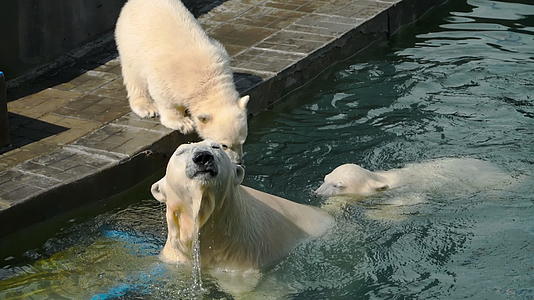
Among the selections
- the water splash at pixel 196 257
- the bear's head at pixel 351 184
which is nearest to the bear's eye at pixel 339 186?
the bear's head at pixel 351 184

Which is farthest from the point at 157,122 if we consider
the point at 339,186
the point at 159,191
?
the point at 159,191

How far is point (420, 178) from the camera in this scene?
6781mm

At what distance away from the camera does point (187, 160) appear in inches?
188

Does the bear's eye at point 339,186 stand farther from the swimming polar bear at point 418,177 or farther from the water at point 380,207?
the water at point 380,207

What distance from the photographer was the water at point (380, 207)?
5.69 meters

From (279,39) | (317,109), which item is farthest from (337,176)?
(279,39)

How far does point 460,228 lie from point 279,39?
139 inches

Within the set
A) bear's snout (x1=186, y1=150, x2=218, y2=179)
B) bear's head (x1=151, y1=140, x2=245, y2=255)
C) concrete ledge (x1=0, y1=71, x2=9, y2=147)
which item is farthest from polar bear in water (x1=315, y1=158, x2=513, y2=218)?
concrete ledge (x1=0, y1=71, x2=9, y2=147)

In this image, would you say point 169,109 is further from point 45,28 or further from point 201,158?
point 201,158

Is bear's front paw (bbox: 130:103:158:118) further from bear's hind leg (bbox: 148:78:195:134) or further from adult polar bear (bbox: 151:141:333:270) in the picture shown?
adult polar bear (bbox: 151:141:333:270)

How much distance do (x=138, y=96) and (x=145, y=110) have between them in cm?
14

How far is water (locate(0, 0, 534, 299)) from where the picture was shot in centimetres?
569

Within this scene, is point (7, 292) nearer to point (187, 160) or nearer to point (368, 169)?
point (187, 160)

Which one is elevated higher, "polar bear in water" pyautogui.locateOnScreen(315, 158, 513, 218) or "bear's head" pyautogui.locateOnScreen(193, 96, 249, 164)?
"bear's head" pyautogui.locateOnScreen(193, 96, 249, 164)
